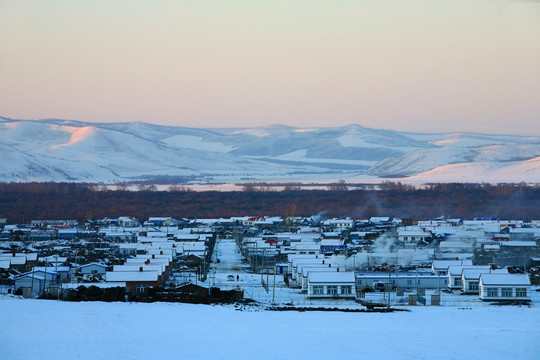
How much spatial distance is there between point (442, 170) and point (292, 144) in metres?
59.0

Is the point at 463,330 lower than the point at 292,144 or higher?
lower

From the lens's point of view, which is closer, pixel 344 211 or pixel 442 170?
pixel 344 211

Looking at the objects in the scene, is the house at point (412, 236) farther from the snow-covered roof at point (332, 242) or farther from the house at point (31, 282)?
the house at point (31, 282)

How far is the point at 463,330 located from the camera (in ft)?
24.0

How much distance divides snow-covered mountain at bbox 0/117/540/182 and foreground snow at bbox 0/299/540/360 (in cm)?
3398

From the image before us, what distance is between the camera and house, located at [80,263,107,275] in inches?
460

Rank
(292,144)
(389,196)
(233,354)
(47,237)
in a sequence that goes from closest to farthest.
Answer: (233,354) → (47,237) → (389,196) → (292,144)

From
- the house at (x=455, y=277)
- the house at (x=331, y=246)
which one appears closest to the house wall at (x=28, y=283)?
the house at (x=455, y=277)

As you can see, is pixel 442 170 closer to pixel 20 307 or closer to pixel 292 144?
pixel 20 307

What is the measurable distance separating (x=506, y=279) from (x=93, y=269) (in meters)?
5.41

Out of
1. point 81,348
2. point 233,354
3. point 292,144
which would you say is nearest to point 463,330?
point 233,354

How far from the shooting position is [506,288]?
961 cm

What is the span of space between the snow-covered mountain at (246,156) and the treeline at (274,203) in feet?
42.5

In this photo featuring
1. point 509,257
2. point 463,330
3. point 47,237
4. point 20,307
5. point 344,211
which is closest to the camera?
point 463,330
